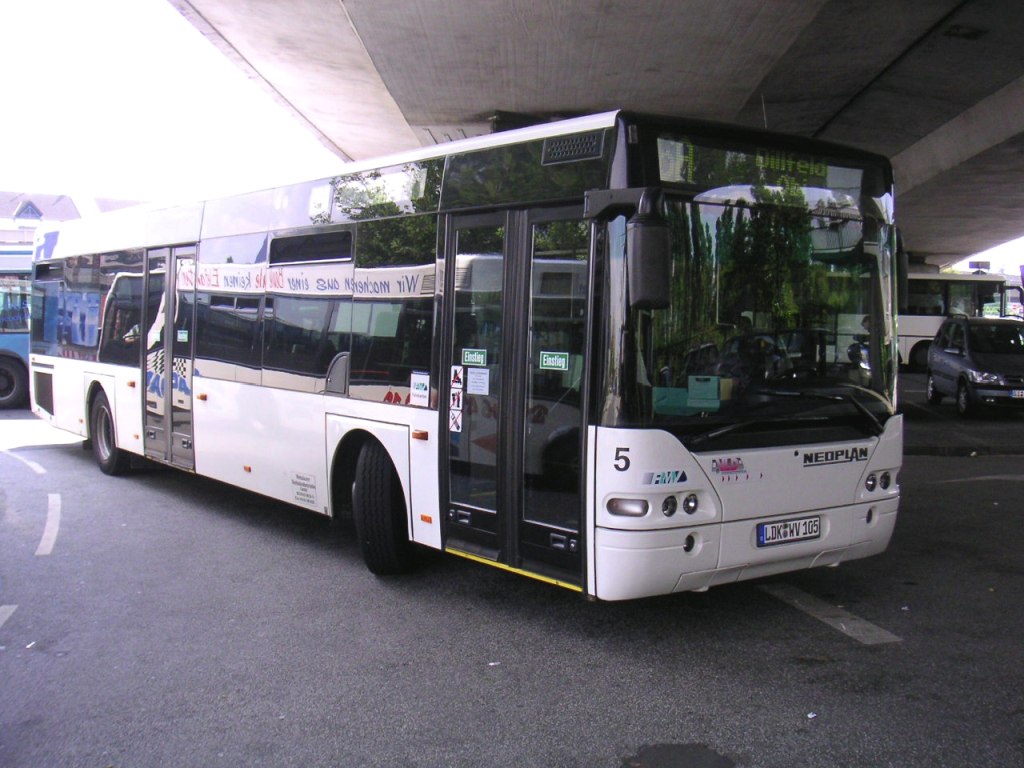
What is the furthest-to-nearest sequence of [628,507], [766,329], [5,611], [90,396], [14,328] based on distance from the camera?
[14,328], [90,396], [5,611], [766,329], [628,507]

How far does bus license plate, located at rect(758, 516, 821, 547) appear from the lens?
18.1 feet

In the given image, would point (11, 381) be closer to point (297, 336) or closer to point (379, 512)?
point (297, 336)

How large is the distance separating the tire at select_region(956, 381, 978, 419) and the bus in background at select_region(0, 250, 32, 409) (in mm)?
19076

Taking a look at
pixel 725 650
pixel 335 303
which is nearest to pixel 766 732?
pixel 725 650

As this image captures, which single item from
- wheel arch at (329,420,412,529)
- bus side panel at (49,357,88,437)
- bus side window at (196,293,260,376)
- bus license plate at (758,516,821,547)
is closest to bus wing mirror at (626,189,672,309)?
bus license plate at (758,516,821,547)

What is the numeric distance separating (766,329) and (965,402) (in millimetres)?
14229

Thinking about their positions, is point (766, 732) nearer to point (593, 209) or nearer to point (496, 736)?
point (496, 736)

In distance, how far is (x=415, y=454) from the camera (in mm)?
6582

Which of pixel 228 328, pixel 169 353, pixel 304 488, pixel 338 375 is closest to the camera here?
pixel 338 375

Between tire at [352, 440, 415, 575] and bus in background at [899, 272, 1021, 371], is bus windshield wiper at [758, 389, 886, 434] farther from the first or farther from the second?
bus in background at [899, 272, 1021, 371]

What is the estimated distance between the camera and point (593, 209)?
204 inches

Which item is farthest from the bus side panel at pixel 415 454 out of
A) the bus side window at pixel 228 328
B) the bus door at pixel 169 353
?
the bus door at pixel 169 353

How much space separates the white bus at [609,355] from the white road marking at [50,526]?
2426 millimetres

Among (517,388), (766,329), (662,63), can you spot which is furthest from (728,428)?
(662,63)
